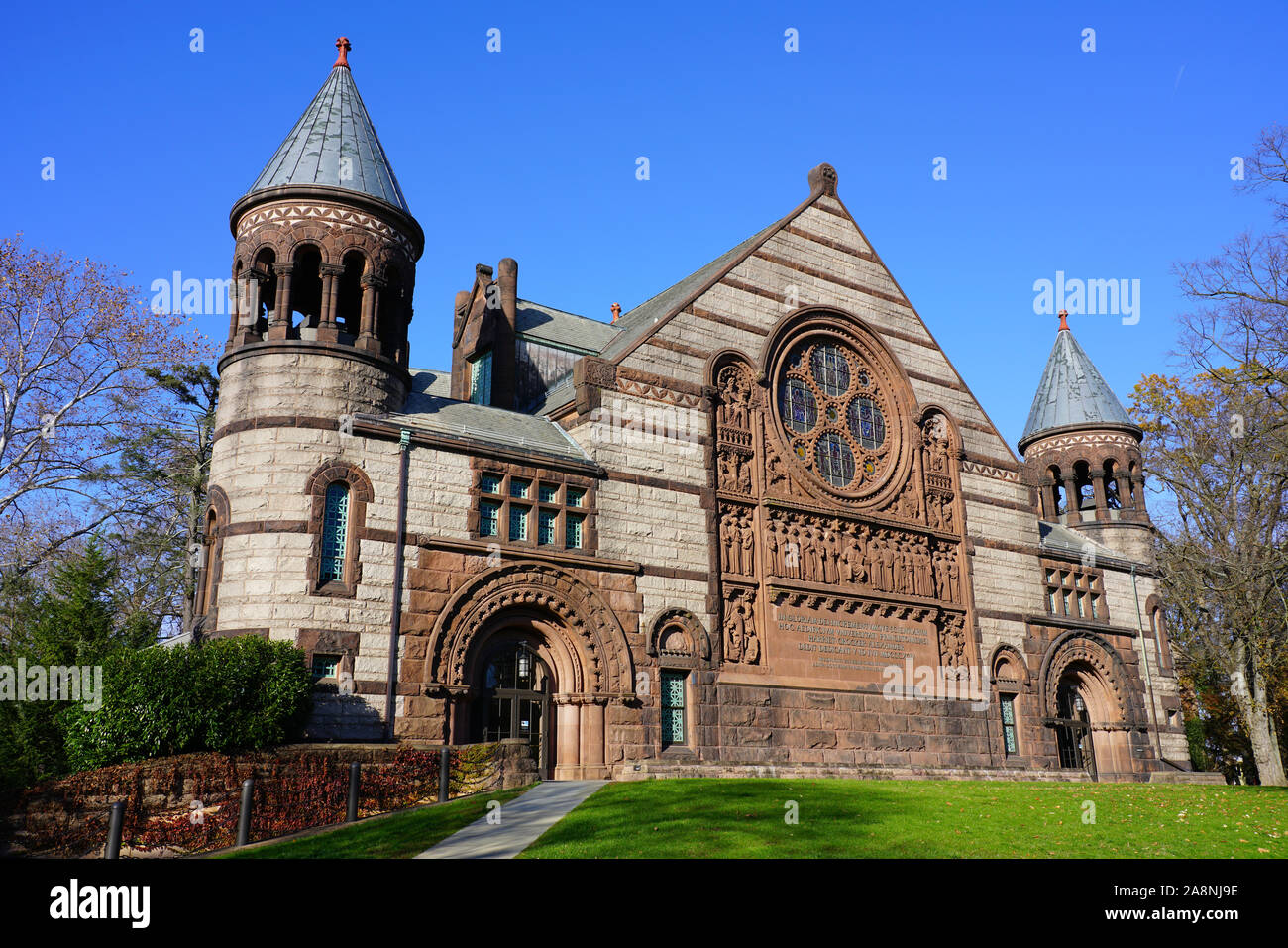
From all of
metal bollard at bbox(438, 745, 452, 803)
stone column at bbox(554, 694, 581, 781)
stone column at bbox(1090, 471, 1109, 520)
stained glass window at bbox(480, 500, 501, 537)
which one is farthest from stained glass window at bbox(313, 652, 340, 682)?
stone column at bbox(1090, 471, 1109, 520)

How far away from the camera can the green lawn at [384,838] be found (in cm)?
1316

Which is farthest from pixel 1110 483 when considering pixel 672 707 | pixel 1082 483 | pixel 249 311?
pixel 249 311

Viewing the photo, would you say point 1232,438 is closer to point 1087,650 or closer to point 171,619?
point 1087,650

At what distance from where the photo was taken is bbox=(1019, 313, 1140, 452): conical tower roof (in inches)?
1624

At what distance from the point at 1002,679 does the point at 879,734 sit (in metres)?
6.19

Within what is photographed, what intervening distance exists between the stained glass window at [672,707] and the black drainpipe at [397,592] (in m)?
6.95

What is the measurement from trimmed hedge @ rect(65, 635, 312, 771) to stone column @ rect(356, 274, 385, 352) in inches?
304

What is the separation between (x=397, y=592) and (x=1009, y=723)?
2013cm

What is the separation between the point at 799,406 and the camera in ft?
101

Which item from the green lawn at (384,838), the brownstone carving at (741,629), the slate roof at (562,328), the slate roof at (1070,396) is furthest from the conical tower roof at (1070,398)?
the green lawn at (384,838)

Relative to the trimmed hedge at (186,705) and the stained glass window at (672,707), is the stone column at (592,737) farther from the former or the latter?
the trimmed hedge at (186,705)

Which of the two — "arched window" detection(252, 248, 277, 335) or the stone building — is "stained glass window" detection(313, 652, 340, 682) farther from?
"arched window" detection(252, 248, 277, 335)
